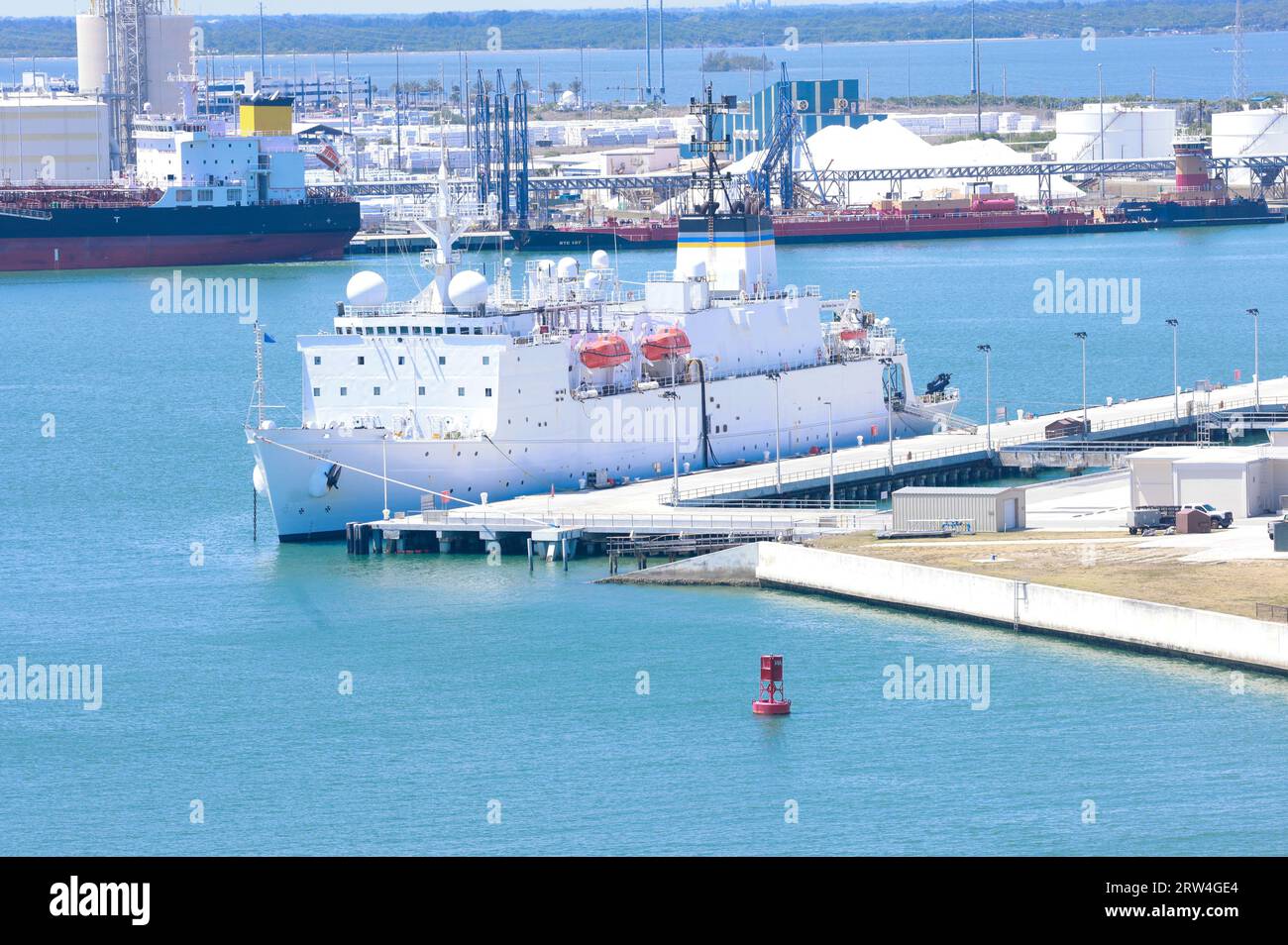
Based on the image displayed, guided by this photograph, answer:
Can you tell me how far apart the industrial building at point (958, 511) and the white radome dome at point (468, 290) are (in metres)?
11.2

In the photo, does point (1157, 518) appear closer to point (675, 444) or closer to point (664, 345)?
point (675, 444)

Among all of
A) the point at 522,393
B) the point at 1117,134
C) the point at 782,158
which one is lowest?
the point at 522,393

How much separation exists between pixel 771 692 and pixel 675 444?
673 inches

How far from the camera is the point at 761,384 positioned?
197 feet

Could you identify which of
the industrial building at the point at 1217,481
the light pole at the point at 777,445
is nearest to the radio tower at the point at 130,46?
the light pole at the point at 777,445

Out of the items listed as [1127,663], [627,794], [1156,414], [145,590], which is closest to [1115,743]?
[1127,663]

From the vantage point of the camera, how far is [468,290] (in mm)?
53219

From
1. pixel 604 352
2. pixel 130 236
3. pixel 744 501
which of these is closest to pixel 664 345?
pixel 604 352

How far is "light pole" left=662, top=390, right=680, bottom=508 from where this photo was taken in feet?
170

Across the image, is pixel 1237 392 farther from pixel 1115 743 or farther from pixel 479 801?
pixel 479 801

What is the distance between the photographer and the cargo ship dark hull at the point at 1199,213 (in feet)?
519

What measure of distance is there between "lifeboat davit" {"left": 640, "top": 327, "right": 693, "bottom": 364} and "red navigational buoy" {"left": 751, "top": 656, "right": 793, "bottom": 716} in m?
21.3

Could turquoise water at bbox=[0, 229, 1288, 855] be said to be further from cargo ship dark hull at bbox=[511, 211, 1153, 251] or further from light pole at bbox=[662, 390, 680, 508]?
cargo ship dark hull at bbox=[511, 211, 1153, 251]

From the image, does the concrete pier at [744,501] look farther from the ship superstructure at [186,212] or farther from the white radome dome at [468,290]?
the ship superstructure at [186,212]
